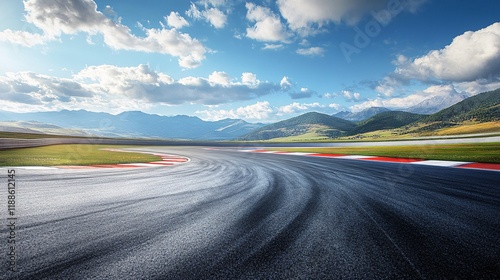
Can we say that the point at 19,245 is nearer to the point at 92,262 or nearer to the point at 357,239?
the point at 92,262

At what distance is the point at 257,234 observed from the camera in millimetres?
2936

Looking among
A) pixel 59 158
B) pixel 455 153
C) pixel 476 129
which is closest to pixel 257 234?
pixel 59 158

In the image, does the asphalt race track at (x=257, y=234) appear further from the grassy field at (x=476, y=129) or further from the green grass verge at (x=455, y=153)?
the grassy field at (x=476, y=129)

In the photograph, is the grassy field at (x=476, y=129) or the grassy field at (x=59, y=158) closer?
the grassy field at (x=59, y=158)

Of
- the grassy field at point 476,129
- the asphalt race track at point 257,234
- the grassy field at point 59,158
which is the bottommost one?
the asphalt race track at point 257,234

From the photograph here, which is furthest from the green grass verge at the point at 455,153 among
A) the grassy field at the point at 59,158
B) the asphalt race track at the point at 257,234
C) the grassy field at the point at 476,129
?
the grassy field at the point at 476,129

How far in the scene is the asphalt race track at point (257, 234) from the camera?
2.10m

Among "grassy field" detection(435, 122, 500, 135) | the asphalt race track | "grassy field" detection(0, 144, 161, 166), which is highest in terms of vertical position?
"grassy field" detection(435, 122, 500, 135)

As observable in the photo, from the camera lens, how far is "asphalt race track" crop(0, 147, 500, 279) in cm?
210

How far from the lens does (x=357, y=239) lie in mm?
2789

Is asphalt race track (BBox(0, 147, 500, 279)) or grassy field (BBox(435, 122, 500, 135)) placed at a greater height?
grassy field (BBox(435, 122, 500, 135))

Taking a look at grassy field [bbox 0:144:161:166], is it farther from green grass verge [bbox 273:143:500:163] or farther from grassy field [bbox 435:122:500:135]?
grassy field [bbox 435:122:500:135]

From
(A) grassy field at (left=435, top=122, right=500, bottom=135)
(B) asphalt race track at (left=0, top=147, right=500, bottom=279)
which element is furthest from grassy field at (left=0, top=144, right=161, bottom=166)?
(A) grassy field at (left=435, top=122, right=500, bottom=135)

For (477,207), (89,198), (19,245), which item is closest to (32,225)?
(19,245)
